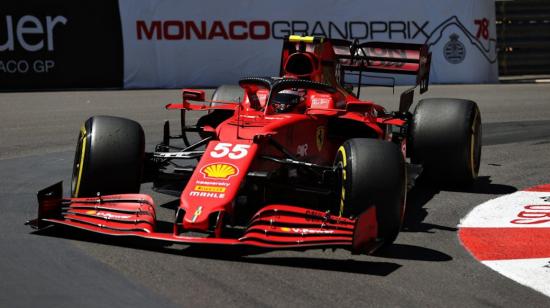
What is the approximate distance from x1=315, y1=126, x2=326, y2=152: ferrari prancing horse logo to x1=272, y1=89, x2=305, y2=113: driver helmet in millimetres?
306

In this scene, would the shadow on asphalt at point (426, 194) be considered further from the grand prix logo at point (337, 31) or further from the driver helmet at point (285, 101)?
the grand prix logo at point (337, 31)

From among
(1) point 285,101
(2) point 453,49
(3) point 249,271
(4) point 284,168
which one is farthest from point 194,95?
(2) point 453,49

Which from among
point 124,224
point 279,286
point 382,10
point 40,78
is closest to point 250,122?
point 124,224

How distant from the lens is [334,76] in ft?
30.5

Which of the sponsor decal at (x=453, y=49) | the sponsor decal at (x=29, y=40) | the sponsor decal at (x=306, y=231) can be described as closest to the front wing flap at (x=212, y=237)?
the sponsor decal at (x=306, y=231)

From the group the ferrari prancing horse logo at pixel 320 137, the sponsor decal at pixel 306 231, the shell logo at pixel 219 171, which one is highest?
the ferrari prancing horse logo at pixel 320 137

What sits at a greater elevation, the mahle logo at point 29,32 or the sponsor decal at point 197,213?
the mahle logo at point 29,32

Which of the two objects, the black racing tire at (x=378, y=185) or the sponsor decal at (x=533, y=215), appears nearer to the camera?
the black racing tire at (x=378, y=185)

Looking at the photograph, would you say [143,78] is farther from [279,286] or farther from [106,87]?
[279,286]

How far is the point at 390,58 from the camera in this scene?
10117 mm

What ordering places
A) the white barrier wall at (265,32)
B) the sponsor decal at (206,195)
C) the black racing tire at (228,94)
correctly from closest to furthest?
the sponsor decal at (206,195) < the black racing tire at (228,94) < the white barrier wall at (265,32)

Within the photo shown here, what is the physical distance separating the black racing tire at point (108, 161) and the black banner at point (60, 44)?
12.8m

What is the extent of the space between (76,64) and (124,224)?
14.2m

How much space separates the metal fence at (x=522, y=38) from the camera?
25.7 meters
